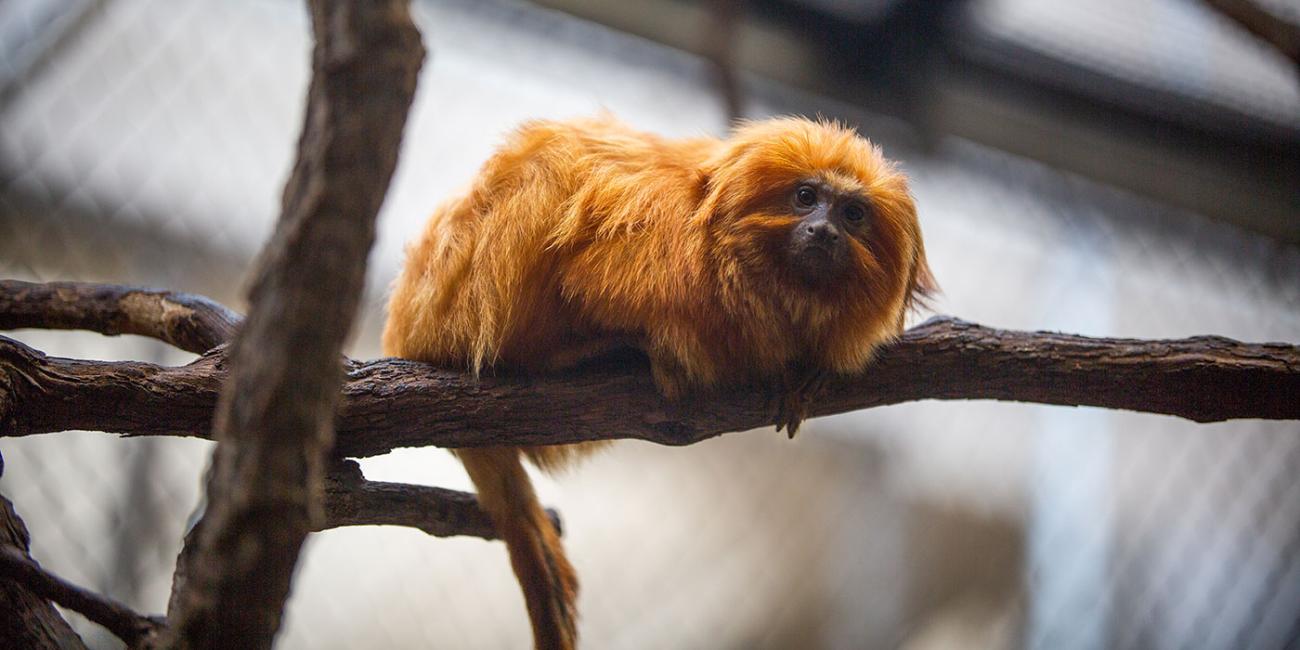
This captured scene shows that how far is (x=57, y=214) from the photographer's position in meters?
4.03

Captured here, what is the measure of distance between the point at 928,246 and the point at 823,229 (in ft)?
9.33

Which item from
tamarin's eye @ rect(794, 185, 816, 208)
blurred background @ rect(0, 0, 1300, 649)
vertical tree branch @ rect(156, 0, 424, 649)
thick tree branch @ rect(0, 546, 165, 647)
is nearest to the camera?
vertical tree branch @ rect(156, 0, 424, 649)

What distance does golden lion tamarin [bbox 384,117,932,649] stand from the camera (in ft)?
7.34

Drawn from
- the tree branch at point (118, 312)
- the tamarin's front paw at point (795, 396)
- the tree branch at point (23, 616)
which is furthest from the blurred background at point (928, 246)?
the tamarin's front paw at point (795, 396)

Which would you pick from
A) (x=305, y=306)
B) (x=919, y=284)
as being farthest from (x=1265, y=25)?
(x=305, y=306)

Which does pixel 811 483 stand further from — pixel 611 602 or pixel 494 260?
pixel 494 260

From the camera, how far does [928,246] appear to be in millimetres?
4895

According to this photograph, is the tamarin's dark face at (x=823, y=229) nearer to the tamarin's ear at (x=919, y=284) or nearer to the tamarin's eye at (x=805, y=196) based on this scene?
the tamarin's eye at (x=805, y=196)

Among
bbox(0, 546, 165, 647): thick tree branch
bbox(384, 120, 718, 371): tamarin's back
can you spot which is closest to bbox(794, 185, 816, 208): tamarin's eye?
bbox(384, 120, 718, 371): tamarin's back

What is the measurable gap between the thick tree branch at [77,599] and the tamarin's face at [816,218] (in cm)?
148

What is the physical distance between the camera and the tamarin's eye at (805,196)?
235 centimetres

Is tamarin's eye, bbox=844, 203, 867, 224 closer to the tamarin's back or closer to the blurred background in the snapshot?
the tamarin's back

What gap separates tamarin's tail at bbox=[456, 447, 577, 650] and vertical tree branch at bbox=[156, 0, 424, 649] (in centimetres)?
116

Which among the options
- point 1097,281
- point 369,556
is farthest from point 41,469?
point 1097,281
